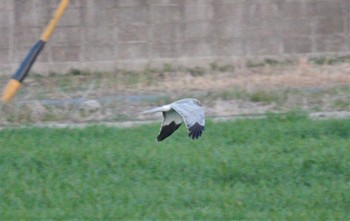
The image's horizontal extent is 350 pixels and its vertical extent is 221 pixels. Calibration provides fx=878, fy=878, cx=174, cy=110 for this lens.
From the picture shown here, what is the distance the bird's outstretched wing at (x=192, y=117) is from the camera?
222 inches

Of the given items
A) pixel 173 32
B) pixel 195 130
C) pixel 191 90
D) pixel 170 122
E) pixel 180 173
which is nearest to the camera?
pixel 195 130

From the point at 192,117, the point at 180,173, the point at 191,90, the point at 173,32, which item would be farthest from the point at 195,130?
the point at 173,32

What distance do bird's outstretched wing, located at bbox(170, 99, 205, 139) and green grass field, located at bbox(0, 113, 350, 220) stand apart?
0.74m

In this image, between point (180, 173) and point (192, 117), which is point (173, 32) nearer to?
point (180, 173)

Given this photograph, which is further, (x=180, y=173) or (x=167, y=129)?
(x=180, y=173)

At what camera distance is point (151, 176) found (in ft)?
23.3

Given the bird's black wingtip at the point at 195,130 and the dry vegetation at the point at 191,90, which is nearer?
the bird's black wingtip at the point at 195,130

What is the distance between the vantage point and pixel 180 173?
23.5 feet

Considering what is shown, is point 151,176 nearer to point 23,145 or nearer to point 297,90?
point 23,145

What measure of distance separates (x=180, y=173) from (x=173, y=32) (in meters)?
5.47

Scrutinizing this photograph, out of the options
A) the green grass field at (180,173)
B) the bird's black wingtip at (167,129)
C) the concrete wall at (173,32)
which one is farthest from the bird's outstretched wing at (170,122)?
the concrete wall at (173,32)

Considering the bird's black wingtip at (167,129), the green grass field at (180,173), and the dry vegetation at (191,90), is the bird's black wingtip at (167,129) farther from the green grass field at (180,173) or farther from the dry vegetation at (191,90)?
the dry vegetation at (191,90)

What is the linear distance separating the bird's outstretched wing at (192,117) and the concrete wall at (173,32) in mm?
6627

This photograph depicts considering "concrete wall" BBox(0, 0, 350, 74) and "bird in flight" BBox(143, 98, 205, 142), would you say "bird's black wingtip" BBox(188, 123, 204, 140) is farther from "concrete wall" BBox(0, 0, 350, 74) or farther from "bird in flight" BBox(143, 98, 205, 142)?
"concrete wall" BBox(0, 0, 350, 74)
